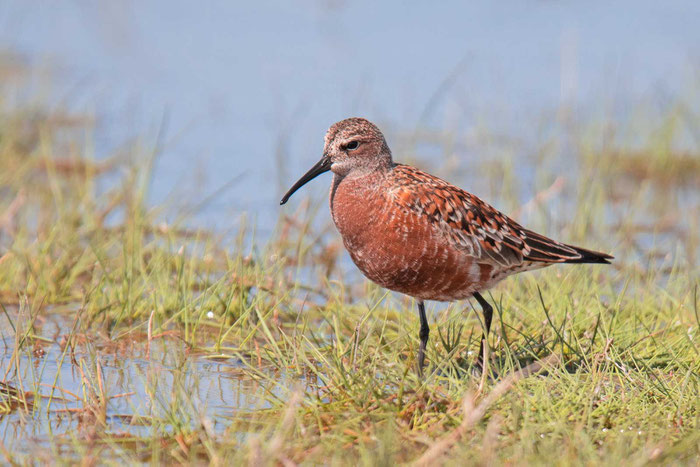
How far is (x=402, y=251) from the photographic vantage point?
6527 mm

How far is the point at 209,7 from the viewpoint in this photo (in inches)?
663

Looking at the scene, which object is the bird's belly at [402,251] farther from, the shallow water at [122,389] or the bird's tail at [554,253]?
the shallow water at [122,389]

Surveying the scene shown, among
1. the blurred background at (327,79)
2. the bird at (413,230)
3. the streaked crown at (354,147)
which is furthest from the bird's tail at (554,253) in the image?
the blurred background at (327,79)

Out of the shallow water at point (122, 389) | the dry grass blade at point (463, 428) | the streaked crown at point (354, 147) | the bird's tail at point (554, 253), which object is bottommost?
the shallow water at point (122, 389)

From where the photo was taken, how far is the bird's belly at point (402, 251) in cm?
653

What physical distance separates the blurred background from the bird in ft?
11.3

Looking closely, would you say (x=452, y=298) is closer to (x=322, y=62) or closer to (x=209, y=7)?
(x=322, y=62)

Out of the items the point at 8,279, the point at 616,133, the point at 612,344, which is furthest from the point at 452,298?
the point at 616,133

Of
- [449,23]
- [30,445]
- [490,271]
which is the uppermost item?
[449,23]

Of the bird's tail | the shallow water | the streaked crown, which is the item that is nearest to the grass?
the shallow water

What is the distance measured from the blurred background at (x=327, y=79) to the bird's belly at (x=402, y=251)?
374 cm

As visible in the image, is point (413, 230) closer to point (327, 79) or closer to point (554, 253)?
point (554, 253)

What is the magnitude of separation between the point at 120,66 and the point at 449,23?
4.67 metres

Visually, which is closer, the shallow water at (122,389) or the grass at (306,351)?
the grass at (306,351)
